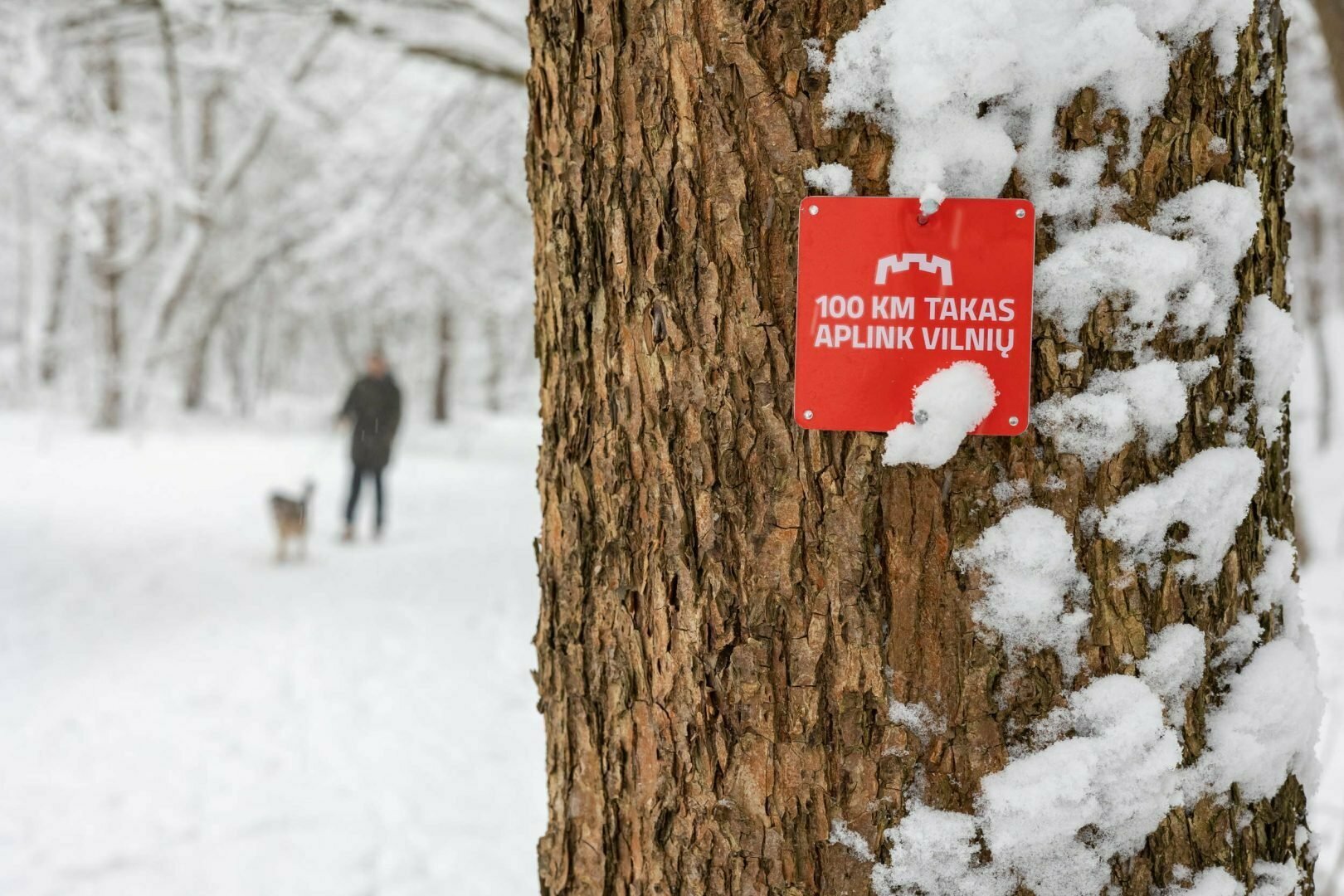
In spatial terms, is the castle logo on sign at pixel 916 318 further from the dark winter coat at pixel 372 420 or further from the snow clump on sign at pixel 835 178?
the dark winter coat at pixel 372 420

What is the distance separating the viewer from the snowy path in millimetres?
3389

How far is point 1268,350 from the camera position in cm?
109

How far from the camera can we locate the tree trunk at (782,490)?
1.02 metres

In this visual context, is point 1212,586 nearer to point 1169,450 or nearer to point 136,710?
point 1169,450

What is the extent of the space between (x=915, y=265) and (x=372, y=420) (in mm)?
8411

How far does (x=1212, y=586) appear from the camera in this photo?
1062 millimetres

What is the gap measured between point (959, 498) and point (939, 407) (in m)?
0.10

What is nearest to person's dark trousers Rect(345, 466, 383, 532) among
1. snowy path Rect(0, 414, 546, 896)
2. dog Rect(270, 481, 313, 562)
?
snowy path Rect(0, 414, 546, 896)

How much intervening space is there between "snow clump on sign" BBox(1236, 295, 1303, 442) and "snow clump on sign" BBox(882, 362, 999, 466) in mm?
318

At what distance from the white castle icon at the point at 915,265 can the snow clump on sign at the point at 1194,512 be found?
31 cm

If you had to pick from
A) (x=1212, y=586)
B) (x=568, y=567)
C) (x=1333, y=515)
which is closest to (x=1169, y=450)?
(x=1212, y=586)

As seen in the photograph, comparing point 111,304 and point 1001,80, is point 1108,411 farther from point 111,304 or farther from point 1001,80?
point 111,304

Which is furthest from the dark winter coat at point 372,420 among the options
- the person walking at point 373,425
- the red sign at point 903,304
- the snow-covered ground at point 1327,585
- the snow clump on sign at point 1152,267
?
the snow clump on sign at point 1152,267

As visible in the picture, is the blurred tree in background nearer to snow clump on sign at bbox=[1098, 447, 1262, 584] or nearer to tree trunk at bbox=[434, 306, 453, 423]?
tree trunk at bbox=[434, 306, 453, 423]
